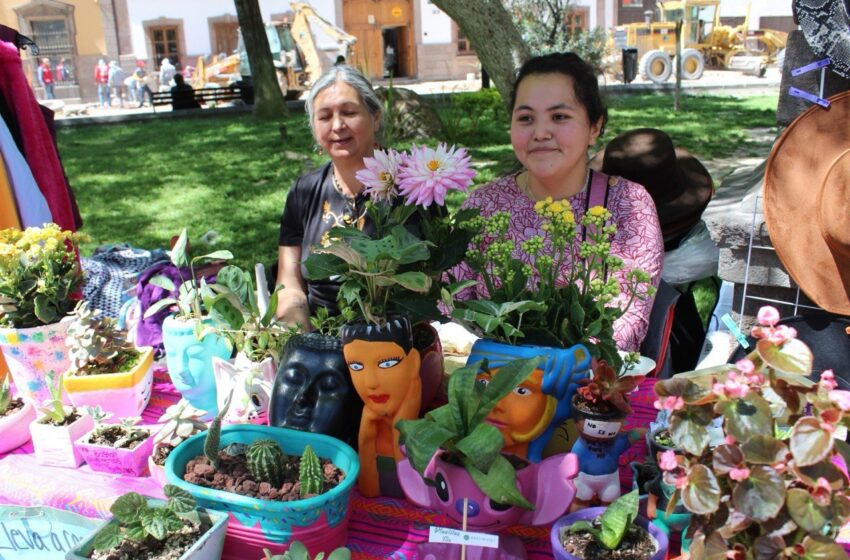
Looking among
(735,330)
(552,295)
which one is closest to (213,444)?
(552,295)

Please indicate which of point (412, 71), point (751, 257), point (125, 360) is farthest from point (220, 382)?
point (412, 71)

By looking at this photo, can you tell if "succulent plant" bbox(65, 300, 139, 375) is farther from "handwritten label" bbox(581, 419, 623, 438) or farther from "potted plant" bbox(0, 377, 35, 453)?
"handwritten label" bbox(581, 419, 623, 438)

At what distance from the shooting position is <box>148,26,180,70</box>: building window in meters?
22.0

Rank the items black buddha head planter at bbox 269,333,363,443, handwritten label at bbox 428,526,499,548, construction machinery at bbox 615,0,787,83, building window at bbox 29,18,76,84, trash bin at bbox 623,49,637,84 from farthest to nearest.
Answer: building window at bbox 29,18,76,84
construction machinery at bbox 615,0,787,83
trash bin at bbox 623,49,637,84
black buddha head planter at bbox 269,333,363,443
handwritten label at bbox 428,526,499,548

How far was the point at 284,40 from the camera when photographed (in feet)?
62.9

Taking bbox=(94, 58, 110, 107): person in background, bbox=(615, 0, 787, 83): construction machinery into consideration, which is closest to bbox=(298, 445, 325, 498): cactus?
bbox=(615, 0, 787, 83): construction machinery

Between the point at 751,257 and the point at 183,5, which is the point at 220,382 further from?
the point at 183,5

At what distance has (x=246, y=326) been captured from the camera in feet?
5.00

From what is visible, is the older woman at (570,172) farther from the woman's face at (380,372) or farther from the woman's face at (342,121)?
the woman's face at (380,372)

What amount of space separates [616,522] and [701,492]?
23 centimetres

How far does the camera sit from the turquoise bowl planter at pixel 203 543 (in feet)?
3.58

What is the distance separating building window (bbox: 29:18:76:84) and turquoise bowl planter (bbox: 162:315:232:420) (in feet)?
76.0

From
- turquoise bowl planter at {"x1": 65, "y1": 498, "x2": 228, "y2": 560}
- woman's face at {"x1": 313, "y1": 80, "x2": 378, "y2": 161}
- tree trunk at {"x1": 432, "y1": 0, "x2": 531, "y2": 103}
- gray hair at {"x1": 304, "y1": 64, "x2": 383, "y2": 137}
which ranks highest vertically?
tree trunk at {"x1": 432, "y1": 0, "x2": 531, "y2": 103}

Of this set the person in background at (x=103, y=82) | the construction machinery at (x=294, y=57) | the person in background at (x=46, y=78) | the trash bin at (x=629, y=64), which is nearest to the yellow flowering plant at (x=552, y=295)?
the construction machinery at (x=294, y=57)
